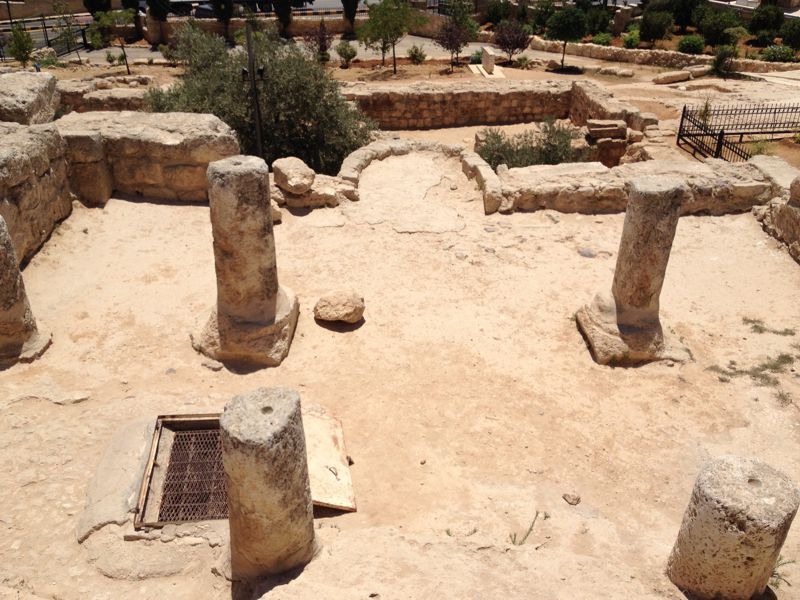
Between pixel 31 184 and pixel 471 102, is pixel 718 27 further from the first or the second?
pixel 31 184

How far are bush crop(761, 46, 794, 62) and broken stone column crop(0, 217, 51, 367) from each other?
28909 millimetres

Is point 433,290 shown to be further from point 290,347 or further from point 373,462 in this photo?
point 373,462

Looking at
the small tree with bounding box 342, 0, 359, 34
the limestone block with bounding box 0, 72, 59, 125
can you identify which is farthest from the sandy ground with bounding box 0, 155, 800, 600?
the small tree with bounding box 342, 0, 359, 34

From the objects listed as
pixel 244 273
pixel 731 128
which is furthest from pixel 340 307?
pixel 731 128

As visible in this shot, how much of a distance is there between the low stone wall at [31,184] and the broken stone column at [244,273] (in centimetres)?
255

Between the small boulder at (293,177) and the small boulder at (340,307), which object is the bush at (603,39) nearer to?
the small boulder at (293,177)

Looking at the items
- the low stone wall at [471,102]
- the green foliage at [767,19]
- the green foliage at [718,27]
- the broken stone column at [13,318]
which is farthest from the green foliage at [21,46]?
the green foliage at [767,19]

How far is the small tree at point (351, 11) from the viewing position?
3616cm

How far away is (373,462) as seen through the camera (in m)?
5.75

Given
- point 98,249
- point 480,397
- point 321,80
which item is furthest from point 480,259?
point 321,80

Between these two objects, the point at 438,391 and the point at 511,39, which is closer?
the point at 438,391

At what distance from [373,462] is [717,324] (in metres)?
4.60

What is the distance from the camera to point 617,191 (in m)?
10.2

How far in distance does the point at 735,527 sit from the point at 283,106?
10.6 metres
